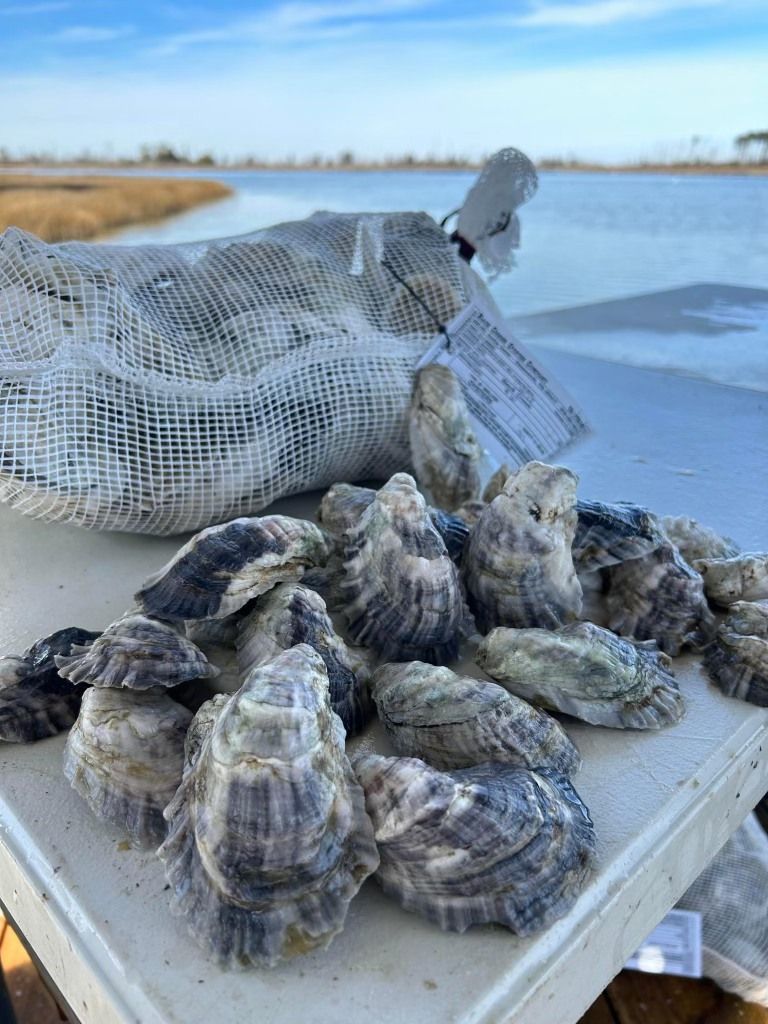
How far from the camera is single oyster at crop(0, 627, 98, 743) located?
0.54 metres

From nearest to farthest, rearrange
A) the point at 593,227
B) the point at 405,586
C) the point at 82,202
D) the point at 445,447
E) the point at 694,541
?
the point at 405,586
the point at 694,541
the point at 445,447
the point at 82,202
the point at 593,227

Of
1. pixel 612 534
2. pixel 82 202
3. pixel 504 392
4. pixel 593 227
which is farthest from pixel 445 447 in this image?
pixel 593 227

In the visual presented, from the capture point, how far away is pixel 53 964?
1.47ft

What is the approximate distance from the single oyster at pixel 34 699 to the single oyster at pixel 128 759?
0.25ft

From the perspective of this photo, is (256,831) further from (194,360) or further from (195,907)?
(194,360)

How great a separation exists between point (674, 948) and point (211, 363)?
2.48 ft

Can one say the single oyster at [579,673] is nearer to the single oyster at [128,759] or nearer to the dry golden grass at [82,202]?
the single oyster at [128,759]

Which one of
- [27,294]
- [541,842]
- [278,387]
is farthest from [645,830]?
[27,294]

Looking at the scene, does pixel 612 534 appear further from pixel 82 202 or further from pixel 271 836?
pixel 82 202

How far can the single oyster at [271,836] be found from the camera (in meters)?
0.37

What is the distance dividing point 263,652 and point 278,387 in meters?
0.37

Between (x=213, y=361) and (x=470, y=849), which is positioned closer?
(x=470, y=849)

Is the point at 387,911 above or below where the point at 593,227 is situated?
below

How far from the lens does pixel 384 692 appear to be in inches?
20.5
